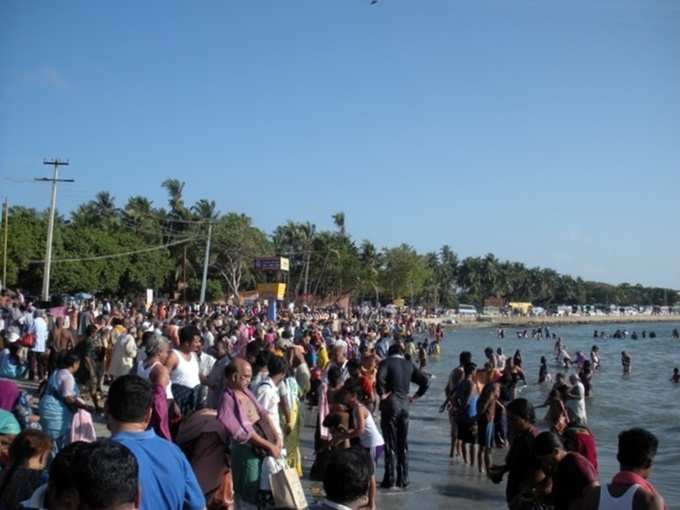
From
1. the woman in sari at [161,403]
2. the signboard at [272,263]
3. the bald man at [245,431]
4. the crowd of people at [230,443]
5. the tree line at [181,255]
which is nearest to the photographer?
the crowd of people at [230,443]

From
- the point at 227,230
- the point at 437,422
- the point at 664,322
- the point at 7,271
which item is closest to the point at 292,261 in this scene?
the point at 227,230

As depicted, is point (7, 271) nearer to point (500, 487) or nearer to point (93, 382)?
point (93, 382)

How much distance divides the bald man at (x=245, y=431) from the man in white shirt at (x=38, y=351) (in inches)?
430

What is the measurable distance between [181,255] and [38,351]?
52358mm

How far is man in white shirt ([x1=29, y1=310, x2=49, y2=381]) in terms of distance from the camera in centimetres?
1534

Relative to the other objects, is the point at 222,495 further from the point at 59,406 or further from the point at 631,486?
the point at 631,486

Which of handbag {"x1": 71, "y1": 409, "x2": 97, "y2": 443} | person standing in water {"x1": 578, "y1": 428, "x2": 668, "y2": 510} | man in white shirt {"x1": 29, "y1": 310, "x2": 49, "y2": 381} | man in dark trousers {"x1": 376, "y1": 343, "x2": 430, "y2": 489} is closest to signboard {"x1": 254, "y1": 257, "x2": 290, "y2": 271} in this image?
man in white shirt {"x1": 29, "y1": 310, "x2": 49, "y2": 381}

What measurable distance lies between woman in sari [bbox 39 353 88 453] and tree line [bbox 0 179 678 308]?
39052mm

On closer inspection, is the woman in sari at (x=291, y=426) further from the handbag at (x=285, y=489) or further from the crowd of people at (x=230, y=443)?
the handbag at (x=285, y=489)

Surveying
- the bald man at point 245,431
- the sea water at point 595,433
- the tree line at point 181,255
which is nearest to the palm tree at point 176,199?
the tree line at point 181,255

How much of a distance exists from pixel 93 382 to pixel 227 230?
5752 cm

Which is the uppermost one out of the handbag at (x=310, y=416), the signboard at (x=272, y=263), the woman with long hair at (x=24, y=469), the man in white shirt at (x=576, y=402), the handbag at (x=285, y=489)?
the signboard at (x=272, y=263)

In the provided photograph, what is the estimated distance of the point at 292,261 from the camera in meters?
88.4

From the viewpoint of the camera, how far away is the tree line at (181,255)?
4816 centimetres
